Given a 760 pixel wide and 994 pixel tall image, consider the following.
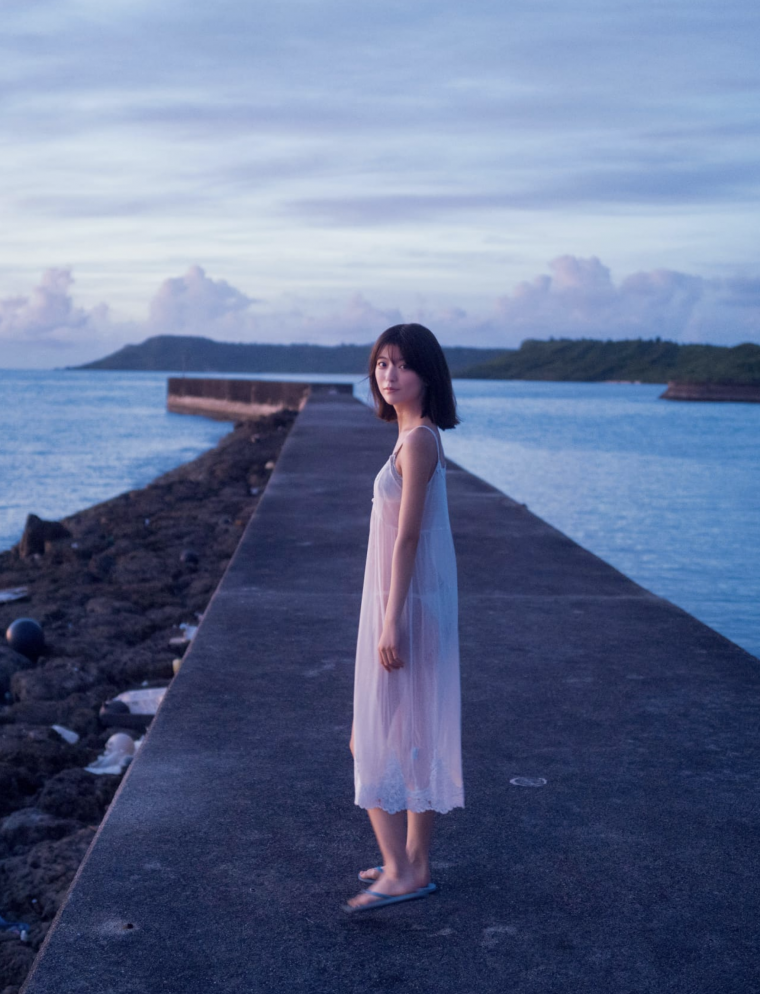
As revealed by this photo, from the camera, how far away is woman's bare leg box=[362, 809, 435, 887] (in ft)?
8.95

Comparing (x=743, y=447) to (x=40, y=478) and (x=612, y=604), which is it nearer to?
(x=40, y=478)

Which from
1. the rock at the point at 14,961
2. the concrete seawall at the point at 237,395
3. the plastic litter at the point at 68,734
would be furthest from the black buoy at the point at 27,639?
the concrete seawall at the point at 237,395

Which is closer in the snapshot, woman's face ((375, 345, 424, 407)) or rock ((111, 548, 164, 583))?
woman's face ((375, 345, 424, 407))

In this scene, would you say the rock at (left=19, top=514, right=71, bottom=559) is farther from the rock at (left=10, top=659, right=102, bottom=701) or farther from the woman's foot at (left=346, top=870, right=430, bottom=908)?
the woman's foot at (left=346, top=870, right=430, bottom=908)

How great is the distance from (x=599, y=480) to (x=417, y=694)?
87.1 ft

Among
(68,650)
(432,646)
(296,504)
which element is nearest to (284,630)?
(68,650)

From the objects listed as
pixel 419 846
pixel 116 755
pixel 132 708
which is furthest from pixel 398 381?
pixel 132 708

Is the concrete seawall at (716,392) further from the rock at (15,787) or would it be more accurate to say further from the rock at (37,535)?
the rock at (15,787)

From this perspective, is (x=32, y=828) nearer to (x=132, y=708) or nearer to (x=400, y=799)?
(x=132, y=708)

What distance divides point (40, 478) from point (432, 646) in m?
27.6

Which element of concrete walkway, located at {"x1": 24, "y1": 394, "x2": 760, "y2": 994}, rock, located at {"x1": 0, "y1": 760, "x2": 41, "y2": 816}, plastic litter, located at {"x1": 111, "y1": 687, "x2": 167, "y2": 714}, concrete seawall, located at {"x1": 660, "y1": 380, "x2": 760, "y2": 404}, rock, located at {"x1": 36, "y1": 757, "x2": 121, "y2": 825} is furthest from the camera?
concrete seawall, located at {"x1": 660, "y1": 380, "x2": 760, "y2": 404}

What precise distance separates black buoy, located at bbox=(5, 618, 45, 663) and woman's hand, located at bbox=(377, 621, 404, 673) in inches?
197

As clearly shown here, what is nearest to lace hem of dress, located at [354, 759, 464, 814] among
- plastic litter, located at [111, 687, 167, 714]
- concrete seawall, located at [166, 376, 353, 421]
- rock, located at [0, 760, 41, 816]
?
rock, located at [0, 760, 41, 816]

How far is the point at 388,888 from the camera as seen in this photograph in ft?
8.79
